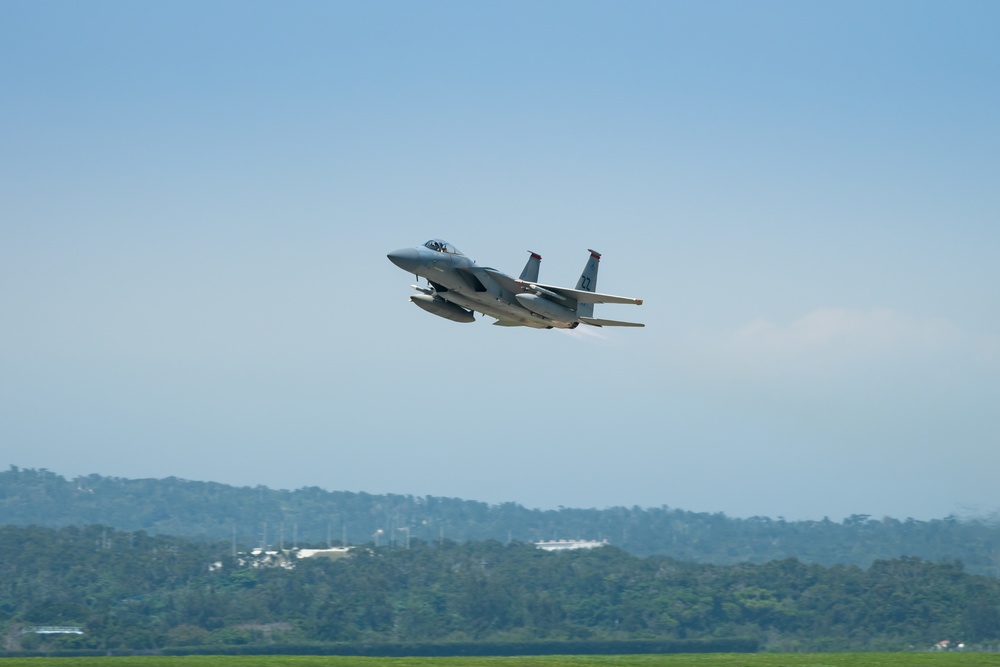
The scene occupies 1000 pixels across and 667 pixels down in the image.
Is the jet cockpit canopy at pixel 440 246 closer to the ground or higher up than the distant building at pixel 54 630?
higher up

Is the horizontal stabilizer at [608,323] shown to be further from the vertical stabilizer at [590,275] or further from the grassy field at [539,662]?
the grassy field at [539,662]

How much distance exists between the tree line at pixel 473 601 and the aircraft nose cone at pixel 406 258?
3707 inches

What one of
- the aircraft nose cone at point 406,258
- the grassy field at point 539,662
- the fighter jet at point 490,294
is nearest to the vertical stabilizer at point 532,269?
the fighter jet at point 490,294

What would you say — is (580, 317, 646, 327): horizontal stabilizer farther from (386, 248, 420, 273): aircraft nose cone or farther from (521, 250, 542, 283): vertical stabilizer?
(386, 248, 420, 273): aircraft nose cone

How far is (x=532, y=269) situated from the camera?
183 feet

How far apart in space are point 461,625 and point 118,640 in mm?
42483

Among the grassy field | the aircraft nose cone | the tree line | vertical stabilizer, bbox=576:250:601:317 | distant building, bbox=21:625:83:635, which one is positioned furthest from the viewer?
the tree line

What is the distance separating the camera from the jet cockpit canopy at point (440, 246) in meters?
52.8

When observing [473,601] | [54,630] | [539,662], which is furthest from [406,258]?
[473,601]

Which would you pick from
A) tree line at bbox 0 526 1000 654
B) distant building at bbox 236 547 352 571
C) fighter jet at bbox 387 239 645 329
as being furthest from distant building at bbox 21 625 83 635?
fighter jet at bbox 387 239 645 329

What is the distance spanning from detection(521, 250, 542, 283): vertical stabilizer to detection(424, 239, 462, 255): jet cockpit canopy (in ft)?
13.0

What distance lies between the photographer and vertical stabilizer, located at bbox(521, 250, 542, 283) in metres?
55.6

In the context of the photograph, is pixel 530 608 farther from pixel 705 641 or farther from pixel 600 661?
pixel 600 661

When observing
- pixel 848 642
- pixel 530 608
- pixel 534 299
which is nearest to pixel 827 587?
pixel 848 642
